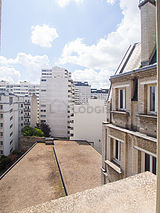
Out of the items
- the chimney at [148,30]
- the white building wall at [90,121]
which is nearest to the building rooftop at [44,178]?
the chimney at [148,30]

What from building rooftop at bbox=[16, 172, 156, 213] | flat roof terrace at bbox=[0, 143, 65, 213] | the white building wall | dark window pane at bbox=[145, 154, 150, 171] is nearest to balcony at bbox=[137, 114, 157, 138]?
dark window pane at bbox=[145, 154, 150, 171]

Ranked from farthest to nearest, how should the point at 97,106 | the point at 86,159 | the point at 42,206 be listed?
the point at 97,106, the point at 86,159, the point at 42,206

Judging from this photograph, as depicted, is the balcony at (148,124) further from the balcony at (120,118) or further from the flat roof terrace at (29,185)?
the flat roof terrace at (29,185)

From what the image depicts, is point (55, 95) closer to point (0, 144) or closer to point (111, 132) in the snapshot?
point (0, 144)

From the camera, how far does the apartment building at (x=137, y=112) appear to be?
12.5ft

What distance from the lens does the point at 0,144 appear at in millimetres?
23266

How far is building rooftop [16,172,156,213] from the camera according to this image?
46.1 inches

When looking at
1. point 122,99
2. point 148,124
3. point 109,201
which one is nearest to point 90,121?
point 122,99

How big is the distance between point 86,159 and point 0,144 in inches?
756

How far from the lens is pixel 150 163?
150 inches

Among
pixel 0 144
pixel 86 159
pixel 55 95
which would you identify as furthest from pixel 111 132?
pixel 55 95

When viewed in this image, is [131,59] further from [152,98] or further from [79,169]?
[79,169]

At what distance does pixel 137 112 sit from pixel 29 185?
23.7ft

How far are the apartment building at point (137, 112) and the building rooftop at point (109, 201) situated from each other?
2346mm
